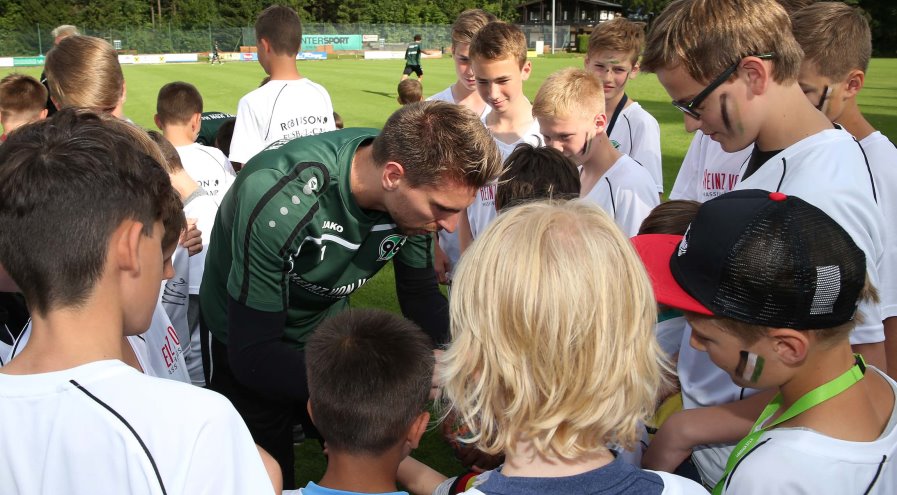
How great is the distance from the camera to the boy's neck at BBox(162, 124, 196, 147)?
497 cm

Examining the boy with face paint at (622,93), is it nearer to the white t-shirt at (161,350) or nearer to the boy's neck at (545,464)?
the white t-shirt at (161,350)

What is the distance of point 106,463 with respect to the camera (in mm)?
1450

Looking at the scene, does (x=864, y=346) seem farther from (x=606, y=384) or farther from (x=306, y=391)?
(x=306, y=391)

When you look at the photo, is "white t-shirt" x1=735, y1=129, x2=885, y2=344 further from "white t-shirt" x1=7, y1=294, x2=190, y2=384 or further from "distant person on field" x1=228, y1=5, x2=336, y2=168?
"distant person on field" x1=228, y1=5, x2=336, y2=168

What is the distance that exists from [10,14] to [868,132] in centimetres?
6586

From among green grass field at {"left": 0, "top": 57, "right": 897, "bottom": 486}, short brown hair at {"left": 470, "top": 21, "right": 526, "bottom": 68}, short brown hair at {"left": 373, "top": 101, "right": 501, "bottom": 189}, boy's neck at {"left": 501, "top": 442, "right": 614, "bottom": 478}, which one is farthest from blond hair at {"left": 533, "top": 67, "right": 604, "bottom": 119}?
boy's neck at {"left": 501, "top": 442, "right": 614, "bottom": 478}

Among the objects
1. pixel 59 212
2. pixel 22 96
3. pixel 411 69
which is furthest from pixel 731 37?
pixel 411 69

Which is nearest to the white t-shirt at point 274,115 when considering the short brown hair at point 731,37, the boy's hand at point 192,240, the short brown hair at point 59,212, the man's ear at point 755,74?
the boy's hand at point 192,240

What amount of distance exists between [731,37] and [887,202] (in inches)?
41.4

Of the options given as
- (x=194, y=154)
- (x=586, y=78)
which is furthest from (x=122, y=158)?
(x=194, y=154)

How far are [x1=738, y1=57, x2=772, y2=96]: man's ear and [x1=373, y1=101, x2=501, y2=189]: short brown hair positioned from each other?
893mm

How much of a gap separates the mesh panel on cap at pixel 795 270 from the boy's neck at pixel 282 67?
4571 millimetres

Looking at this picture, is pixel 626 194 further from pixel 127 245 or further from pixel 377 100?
pixel 377 100

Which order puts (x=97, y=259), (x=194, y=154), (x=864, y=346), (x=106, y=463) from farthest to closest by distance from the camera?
1. (x=194, y=154)
2. (x=864, y=346)
3. (x=97, y=259)
4. (x=106, y=463)
